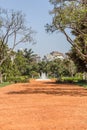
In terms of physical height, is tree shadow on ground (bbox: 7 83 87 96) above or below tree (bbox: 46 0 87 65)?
below

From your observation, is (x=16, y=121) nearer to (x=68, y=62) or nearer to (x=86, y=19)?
(x=86, y=19)

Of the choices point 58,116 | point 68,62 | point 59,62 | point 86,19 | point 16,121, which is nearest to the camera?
point 16,121

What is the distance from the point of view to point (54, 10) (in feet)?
119

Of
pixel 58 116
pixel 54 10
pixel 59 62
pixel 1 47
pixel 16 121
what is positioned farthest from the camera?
pixel 59 62

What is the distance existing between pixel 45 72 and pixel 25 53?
7.85 meters

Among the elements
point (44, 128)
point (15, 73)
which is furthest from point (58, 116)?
point (15, 73)

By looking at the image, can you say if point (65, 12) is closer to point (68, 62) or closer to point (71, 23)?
point (71, 23)

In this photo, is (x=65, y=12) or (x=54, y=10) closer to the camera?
(x=65, y=12)

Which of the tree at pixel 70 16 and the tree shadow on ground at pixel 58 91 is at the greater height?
the tree at pixel 70 16

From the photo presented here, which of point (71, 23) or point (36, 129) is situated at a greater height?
point (71, 23)

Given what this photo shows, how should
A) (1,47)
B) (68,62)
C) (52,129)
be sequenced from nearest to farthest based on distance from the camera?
(52,129)
(1,47)
(68,62)

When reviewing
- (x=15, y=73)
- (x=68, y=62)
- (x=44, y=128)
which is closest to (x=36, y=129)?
(x=44, y=128)

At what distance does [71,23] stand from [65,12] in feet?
4.27

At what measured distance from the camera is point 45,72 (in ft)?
371
